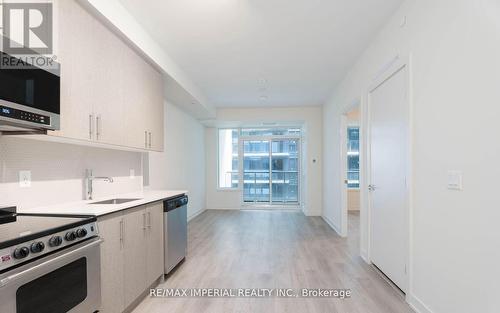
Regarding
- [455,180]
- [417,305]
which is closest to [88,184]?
[455,180]

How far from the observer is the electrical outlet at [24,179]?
1.83 meters

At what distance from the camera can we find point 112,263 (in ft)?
6.36

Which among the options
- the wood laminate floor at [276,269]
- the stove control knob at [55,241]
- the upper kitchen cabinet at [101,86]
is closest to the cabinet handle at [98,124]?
the upper kitchen cabinet at [101,86]

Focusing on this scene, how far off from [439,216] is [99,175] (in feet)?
9.83

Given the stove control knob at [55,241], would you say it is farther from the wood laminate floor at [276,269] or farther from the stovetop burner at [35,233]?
the wood laminate floor at [276,269]

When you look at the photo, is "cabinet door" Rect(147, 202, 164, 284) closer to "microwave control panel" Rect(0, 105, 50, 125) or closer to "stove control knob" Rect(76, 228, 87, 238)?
"stove control knob" Rect(76, 228, 87, 238)

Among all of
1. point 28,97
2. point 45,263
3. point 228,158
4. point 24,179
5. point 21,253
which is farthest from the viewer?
point 228,158

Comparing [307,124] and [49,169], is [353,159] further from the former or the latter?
[49,169]

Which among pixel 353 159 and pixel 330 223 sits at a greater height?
pixel 353 159

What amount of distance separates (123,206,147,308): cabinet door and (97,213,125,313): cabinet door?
69mm

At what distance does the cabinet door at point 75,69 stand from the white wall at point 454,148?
262 centimetres

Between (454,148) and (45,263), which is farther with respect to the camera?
(454,148)

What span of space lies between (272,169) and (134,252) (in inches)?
218

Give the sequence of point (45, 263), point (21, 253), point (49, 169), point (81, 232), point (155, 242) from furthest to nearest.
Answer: point (155, 242), point (49, 169), point (81, 232), point (45, 263), point (21, 253)
